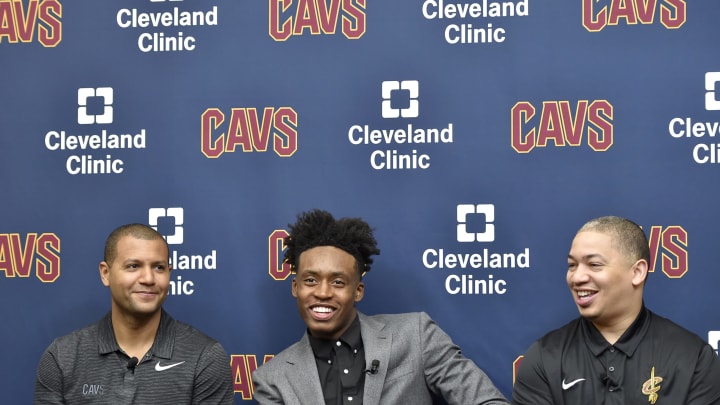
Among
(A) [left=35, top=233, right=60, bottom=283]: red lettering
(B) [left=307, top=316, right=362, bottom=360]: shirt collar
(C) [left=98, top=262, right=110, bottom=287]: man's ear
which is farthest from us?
(A) [left=35, top=233, right=60, bottom=283]: red lettering

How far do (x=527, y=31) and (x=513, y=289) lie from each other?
1001 mm

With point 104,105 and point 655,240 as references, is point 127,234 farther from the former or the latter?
point 655,240

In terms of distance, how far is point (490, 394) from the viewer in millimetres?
3002

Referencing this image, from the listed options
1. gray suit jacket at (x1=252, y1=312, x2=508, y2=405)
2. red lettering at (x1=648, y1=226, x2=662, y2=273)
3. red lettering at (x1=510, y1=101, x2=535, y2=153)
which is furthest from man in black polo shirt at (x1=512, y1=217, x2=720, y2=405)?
red lettering at (x1=510, y1=101, x2=535, y2=153)

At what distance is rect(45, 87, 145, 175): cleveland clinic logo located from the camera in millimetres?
3588

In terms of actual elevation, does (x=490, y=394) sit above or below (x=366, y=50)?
below

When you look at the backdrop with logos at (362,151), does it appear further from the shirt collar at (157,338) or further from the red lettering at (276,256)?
the shirt collar at (157,338)

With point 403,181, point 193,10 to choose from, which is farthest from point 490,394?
point 193,10

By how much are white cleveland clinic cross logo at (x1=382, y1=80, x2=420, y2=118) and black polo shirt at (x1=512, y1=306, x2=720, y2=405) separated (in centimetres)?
107

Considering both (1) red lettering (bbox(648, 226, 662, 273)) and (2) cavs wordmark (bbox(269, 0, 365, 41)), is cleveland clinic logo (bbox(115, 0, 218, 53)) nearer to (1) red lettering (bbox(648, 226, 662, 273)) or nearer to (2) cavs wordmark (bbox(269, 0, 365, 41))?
(2) cavs wordmark (bbox(269, 0, 365, 41))

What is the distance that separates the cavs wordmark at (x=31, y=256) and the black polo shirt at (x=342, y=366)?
3.91 ft

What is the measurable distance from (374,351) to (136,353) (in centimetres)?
86

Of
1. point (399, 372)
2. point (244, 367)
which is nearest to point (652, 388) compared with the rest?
point (399, 372)

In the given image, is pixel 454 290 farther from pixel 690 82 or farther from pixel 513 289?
pixel 690 82
